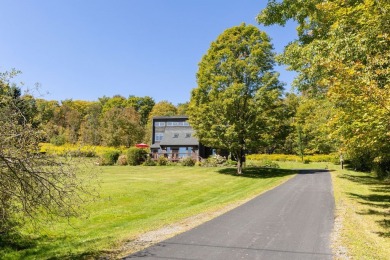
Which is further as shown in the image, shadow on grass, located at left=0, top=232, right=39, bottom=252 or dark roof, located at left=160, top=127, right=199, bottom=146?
dark roof, located at left=160, top=127, right=199, bottom=146

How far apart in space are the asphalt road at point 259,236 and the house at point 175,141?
30476mm

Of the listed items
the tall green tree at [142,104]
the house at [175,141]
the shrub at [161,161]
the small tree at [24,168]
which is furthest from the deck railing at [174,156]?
Answer: the tall green tree at [142,104]

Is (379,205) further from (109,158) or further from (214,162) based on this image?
(109,158)

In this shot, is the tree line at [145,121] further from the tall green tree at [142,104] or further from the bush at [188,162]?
the bush at [188,162]

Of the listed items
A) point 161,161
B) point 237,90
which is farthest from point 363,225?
point 161,161

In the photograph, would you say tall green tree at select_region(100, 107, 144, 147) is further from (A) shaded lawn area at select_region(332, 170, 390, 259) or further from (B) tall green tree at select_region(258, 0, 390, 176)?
(B) tall green tree at select_region(258, 0, 390, 176)

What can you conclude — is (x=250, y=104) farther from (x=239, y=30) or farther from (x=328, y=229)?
(x=328, y=229)

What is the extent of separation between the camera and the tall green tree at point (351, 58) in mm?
9172

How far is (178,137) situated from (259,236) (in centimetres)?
4152

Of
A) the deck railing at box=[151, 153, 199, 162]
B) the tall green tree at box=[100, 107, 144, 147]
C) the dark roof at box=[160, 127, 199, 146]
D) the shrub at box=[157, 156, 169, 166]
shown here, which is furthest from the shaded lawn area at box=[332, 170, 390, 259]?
the tall green tree at box=[100, 107, 144, 147]

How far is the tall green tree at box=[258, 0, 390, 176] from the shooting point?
30.1ft

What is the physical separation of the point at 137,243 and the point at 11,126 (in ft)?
16.9

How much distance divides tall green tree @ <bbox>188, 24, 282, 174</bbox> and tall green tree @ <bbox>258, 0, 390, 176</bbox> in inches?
546

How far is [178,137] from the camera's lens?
169 ft
